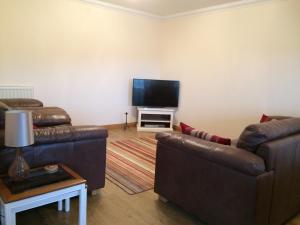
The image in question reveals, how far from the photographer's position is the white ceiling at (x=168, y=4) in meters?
4.67

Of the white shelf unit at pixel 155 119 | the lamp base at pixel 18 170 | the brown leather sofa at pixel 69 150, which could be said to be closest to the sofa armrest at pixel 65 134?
the brown leather sofa at pixel 69 150

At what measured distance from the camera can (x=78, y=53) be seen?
4926 mm

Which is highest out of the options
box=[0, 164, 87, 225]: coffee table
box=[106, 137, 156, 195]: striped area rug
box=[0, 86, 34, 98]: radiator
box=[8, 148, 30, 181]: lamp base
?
box=[0, 86, 34, 98]: radiator

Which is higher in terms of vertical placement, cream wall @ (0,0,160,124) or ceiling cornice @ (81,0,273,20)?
ceiling cornice @ (81,0,273,20)

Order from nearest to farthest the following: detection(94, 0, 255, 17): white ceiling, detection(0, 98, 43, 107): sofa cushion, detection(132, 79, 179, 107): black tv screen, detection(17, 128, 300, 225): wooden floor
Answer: detection(17, 128, 300, 225): wooden floor → detection(0, 98, 43, 107): sofa cushion → detection(94, 0, 255, 17): white ceiling → detection(132, 79, 179, 107): black tv screen

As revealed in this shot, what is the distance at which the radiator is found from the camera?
413cm

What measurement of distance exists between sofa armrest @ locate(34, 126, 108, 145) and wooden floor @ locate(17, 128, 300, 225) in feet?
2.23

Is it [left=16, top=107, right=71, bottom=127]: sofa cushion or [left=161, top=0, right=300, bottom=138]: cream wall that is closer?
[left=16, top=107, right=71, bottom=127]: sofa cushion

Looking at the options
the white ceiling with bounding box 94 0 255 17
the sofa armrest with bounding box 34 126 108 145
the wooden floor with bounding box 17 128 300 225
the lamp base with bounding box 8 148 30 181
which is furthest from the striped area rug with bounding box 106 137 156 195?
the white ceiling with bounding box 94 0 255 17

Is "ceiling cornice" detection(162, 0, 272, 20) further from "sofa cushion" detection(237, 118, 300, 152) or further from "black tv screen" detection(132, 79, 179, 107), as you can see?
"sofa cushion" detection(237, 118, 300, 152)

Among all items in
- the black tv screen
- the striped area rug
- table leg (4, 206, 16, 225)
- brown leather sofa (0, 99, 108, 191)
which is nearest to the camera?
table leg (4, 206, 16, 225)

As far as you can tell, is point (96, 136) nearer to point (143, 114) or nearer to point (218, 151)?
point (218, 151)

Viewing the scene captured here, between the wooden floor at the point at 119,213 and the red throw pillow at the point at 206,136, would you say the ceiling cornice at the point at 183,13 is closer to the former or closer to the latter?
the red throw pillow at the point at 206,136

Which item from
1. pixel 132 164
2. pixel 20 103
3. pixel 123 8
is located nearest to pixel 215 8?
pixel 123 8
